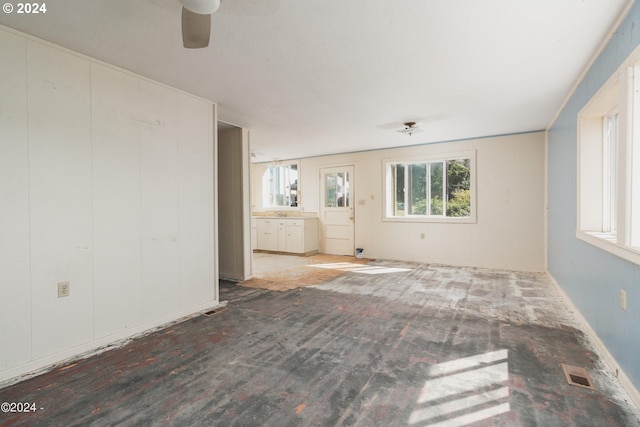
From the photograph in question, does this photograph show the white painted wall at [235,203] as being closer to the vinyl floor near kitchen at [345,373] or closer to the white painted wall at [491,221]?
the vinyl floor near kitchen at [345,373]

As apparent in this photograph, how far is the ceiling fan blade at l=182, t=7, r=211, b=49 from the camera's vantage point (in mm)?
1626

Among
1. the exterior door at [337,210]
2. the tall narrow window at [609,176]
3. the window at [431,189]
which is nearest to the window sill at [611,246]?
the tall narrow window at [609,176]

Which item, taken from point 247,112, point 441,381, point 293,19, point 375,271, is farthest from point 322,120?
point 441,381

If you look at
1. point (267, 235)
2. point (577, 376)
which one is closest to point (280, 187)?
point (267, 235)

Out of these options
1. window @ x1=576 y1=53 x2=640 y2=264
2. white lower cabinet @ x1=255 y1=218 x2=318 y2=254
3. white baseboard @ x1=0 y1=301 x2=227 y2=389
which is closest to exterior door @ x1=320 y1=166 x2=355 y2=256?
white lower cabinet @ x1=255 y1=218 x2=318 y2=254

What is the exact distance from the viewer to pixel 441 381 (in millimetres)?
1965

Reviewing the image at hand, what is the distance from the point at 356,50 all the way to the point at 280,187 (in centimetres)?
582

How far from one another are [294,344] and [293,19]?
94.1 inches

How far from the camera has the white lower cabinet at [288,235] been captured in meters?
6.90

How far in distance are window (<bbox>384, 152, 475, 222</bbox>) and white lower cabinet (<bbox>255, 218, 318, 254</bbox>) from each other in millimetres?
1800

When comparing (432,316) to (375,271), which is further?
(375,271)

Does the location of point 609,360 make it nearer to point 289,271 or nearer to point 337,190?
point 289,271

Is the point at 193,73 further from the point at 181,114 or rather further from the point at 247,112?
the point at 247,112

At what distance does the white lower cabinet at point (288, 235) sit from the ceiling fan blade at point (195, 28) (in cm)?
525
